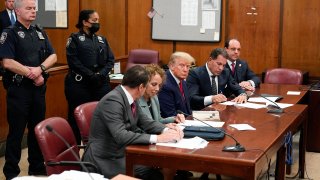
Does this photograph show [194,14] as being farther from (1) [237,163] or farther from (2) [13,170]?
(1) [237,163]

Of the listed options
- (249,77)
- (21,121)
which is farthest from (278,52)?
(21,121)

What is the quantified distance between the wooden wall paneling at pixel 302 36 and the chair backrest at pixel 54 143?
16.1 feet

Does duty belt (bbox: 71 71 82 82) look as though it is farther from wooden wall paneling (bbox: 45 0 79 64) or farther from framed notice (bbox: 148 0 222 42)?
wooden wall paneling (bbox: 45 0 79 64)

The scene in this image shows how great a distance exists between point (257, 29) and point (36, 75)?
437 cm

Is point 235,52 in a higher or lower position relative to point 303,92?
higher


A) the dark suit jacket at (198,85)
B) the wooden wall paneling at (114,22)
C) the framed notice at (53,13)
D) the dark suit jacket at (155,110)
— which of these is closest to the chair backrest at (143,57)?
the wooden wall paneling at (114,22)

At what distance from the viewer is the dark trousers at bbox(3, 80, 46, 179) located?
14.5 feet

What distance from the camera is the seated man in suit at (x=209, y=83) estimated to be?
5051mm

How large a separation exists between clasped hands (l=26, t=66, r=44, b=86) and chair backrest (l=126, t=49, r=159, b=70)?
354 centimetres

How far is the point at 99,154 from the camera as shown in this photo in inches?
133

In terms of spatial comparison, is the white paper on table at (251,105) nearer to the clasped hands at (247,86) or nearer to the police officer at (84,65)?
the clasped hands at (247,86)

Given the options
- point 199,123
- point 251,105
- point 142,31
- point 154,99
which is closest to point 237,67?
point 251,105

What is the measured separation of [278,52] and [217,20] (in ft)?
3.48

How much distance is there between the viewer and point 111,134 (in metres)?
3.32
